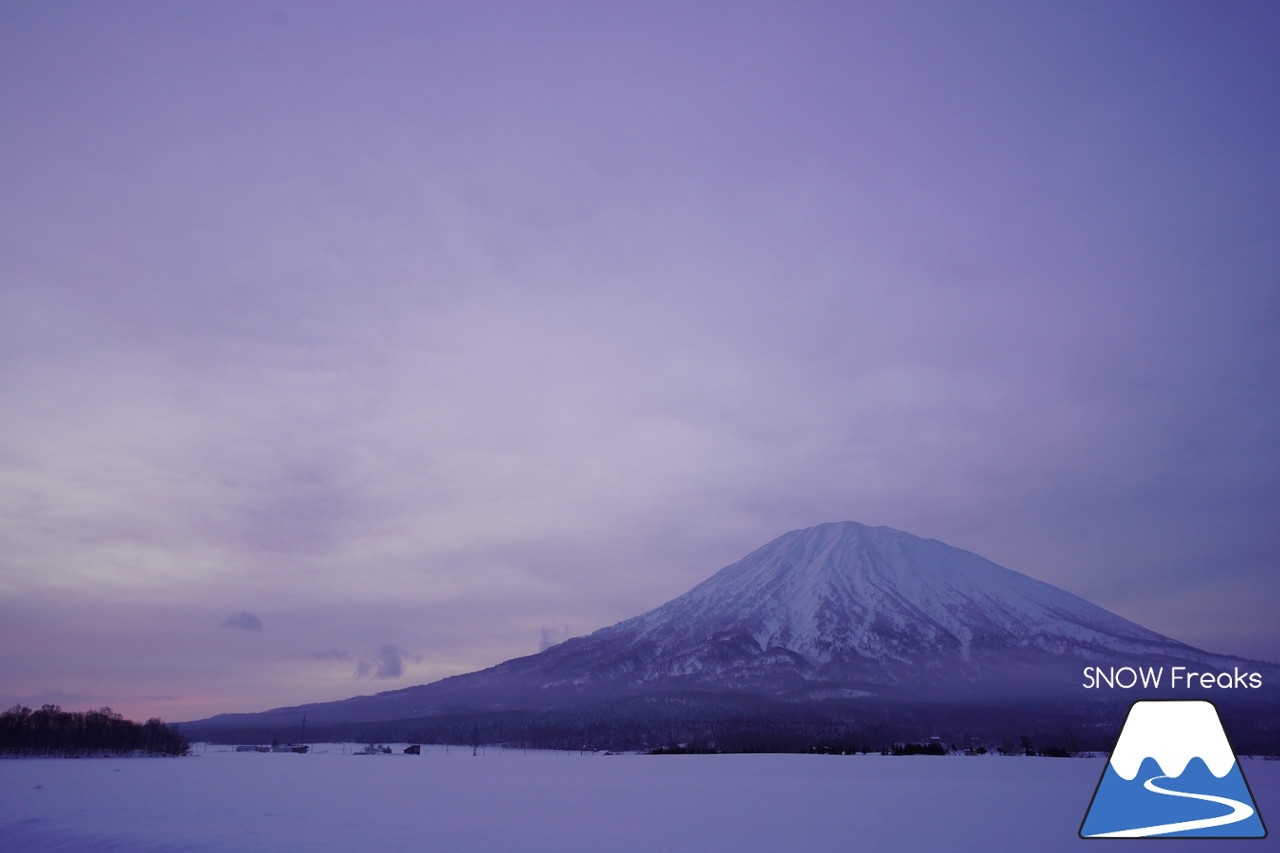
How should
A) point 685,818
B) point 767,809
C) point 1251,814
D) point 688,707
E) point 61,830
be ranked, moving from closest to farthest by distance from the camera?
point 1251,814, point 61,830, point 685,818, point 767,809, point 688,707

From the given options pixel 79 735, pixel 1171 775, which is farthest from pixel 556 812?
pixel 79 735

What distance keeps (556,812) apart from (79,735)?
371 feet

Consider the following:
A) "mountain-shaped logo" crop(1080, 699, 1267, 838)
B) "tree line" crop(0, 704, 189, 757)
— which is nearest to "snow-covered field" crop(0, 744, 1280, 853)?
"mountain-shaped logo" crop(1080, 699, 1267, 838)

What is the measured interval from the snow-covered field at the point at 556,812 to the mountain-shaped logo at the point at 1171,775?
9.49 m

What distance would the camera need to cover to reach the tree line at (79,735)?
113 m

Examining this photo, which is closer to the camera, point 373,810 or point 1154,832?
point 1154,832

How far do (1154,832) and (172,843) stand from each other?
30.4 metres

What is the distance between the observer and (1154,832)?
20.2 metres

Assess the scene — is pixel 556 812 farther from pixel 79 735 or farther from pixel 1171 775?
pixel 79 735

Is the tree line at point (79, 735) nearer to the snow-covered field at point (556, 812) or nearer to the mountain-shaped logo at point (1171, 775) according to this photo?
the snow-covered field at point (556, 812)

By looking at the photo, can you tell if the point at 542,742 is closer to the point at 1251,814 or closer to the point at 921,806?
the point at 921,806

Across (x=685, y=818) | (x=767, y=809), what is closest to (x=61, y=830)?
(x=685, y=818)

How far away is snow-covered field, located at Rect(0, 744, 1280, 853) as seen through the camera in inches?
1186

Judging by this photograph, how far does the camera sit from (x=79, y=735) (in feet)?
393
